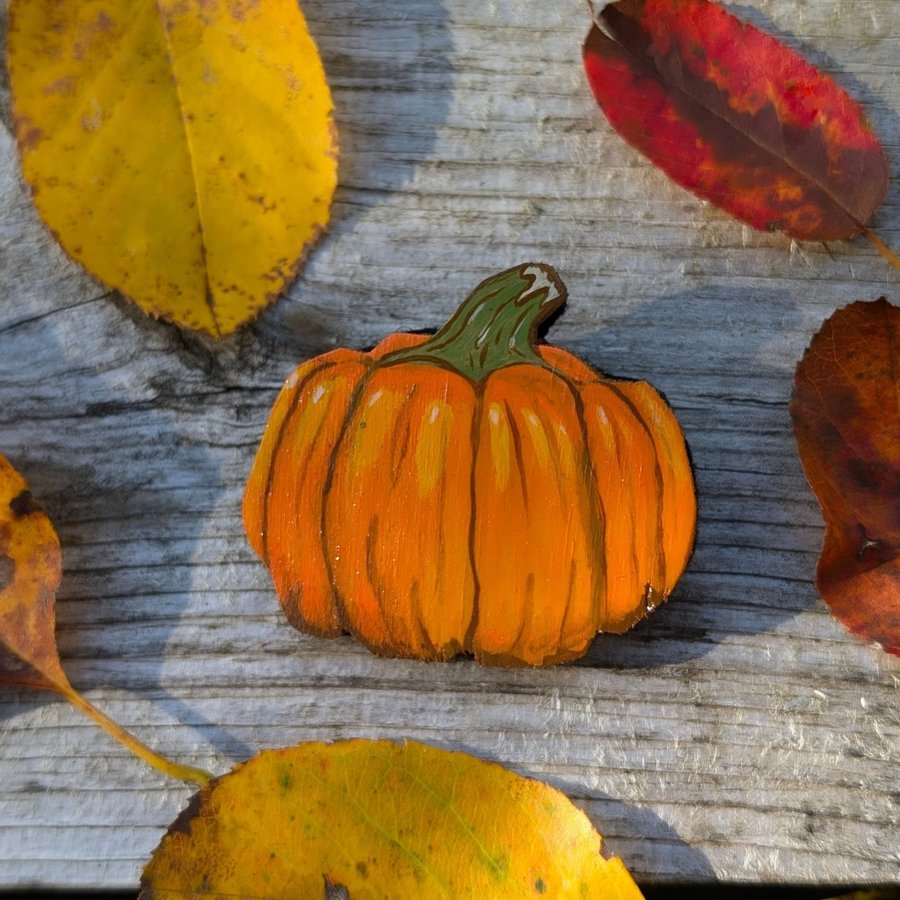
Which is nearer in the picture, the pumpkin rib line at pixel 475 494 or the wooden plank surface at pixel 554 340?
the pumpkin rib line at pixel 475 494

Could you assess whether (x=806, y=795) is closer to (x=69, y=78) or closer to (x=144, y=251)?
(x=144, y=251)

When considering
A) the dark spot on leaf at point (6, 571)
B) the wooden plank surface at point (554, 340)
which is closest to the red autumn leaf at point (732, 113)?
the wooden plank surface at point (554, 340)

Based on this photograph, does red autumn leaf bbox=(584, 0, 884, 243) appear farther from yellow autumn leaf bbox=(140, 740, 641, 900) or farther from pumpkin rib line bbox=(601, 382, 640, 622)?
Result: yellow autumn leaf bbox=(140, 740, 641, 900)

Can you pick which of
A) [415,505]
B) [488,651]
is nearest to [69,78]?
[415,505]

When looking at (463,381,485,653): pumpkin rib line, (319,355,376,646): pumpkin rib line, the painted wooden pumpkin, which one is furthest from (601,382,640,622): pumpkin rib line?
(319,355,376,646): pumpkin rib line

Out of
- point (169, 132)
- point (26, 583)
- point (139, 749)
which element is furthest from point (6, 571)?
point (169, 132)

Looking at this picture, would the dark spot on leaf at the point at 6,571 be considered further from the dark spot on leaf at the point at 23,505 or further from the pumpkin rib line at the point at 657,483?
the pumpkin rib line at the point at 657,483
